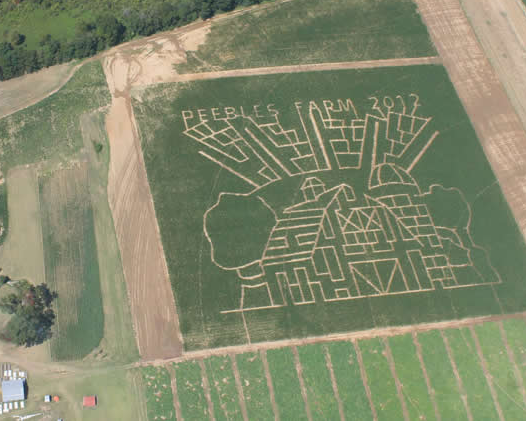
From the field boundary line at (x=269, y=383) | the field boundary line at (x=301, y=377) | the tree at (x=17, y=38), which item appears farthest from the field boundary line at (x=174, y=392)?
the tree at (x=17, y=38)

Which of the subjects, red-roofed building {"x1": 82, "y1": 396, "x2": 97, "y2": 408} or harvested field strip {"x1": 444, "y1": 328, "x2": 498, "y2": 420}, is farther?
harvested field strip {"x1": 444, "y1": 328, "x2": 498, "y2": 420}

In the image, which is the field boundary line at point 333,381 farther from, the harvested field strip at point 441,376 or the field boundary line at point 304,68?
the field boundary line at point 304,68

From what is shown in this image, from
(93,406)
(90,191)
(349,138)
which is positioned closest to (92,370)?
(93,406)

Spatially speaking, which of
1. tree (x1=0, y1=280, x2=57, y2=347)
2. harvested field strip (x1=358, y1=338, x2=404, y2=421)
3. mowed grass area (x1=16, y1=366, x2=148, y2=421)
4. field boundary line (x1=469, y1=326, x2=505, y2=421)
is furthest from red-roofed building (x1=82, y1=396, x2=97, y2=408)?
field boundary line (x1=469, y1=326, x2=505, y2=421)

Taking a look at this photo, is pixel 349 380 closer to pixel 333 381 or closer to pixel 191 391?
pixel 333 381

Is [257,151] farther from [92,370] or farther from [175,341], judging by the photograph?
[92,370]

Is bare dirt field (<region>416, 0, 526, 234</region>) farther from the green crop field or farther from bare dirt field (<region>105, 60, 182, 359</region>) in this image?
bare dirt field (<region>105, 60, 182, 359</region>)
